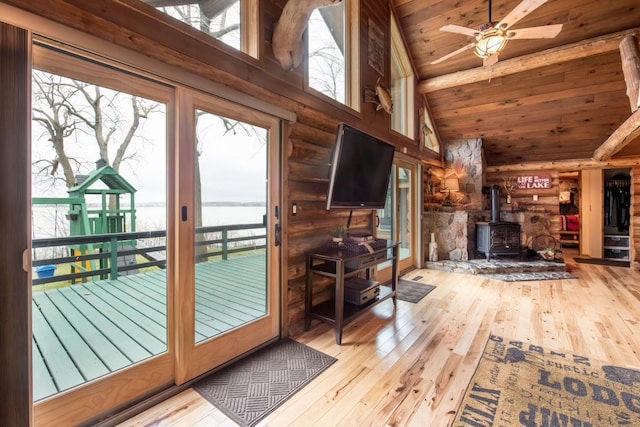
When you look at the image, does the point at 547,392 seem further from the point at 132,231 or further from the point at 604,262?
the point at 604,262

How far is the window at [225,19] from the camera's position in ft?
6.47

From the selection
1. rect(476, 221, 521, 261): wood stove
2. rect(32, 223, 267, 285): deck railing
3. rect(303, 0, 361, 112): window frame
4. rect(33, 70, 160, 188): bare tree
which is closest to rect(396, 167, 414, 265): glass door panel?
rect(476, 221, 521, 261): wood stove

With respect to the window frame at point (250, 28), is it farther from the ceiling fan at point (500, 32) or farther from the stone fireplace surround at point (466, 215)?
the stone fireplace surround at point (466, 215)

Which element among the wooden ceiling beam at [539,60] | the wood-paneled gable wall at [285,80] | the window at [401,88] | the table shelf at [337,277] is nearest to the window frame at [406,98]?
the window at [401,88]

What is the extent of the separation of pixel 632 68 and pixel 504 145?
2703 millimetres

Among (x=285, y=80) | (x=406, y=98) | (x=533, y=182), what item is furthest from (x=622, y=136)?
(x=285, y=80)

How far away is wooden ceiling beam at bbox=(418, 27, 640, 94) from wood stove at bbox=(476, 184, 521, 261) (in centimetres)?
272

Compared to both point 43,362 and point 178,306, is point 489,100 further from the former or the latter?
point 43,362

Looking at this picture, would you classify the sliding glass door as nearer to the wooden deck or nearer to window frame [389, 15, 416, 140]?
the wooden deck

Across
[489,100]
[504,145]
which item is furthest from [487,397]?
[504,145]

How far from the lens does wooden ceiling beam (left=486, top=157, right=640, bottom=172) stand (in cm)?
570

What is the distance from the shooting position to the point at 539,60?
4.33 m

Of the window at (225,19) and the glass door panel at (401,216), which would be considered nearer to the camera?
the window at (225,19)

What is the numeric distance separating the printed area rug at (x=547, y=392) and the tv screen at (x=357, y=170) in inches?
72.3
